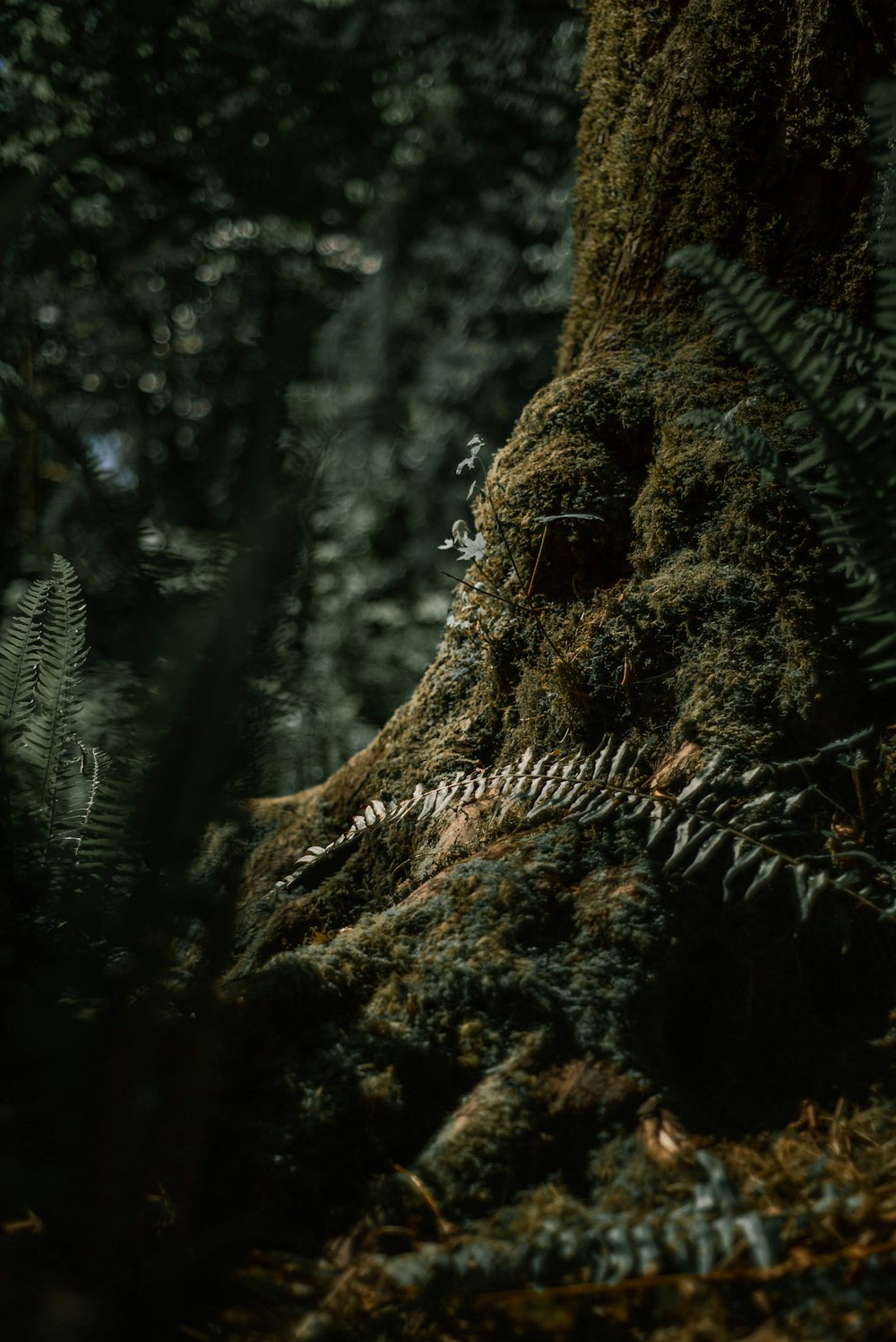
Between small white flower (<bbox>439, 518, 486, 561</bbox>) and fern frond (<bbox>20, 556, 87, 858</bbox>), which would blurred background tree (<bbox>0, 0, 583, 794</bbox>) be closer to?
small white flower (<bbox>439, 518, 486, 561</bbox>)

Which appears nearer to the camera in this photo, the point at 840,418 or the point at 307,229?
the point at 840,418

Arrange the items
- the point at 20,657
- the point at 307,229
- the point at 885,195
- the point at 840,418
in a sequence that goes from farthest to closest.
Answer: the point at 307,229 < the point at 20,657 < the point at 885,195 < the point at 840,418

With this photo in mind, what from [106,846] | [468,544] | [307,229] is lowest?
[106,846]

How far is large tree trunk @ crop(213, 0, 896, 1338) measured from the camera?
3.49 feet

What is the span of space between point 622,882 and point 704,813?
0.20 m

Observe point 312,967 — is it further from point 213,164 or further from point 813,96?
point 213,164

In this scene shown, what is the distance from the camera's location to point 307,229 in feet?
20.3

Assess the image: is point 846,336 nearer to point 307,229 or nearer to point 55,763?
point 55,763

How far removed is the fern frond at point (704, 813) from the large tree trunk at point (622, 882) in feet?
0.11

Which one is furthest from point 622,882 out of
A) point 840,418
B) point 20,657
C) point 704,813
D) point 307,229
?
point 307,229

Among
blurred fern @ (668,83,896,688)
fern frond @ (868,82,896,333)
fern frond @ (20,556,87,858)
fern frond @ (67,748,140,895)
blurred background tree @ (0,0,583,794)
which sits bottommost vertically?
fern frond @ (67,748,140,895)

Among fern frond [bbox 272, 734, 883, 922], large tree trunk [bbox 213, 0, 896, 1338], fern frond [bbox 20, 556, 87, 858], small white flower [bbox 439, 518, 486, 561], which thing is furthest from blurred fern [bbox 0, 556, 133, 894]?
small white flower [bbox 439, 518, 486, 561]

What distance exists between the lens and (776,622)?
176cm

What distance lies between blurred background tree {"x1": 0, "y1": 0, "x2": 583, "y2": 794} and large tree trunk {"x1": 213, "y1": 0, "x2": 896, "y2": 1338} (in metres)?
0.68
